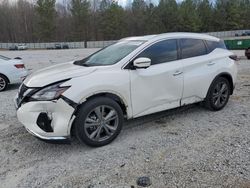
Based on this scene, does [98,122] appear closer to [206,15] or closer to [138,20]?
[138,20]

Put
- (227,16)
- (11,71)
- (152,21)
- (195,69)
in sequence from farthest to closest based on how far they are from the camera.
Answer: (227,16), (152,21), (11,71), (195,69)

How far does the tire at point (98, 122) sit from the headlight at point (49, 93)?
0.36 m

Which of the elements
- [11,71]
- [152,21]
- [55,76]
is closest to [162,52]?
[55,76]

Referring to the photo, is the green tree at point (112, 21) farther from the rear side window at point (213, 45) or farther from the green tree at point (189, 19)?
the rear side window at point (213, 45)

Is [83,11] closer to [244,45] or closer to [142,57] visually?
[244,45]

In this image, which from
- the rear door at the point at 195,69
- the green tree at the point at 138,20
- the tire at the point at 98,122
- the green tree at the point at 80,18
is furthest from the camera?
the green tree at the point at 138,20

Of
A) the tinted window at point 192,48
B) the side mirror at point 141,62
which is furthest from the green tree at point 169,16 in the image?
the side mirror at point 141,62

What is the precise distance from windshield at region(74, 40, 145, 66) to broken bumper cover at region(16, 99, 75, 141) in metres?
1.07

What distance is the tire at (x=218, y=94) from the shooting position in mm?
4785

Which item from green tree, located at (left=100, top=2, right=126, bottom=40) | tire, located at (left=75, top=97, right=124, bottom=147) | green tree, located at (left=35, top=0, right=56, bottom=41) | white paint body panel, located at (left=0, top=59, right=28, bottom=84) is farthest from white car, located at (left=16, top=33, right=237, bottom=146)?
green tree, located at (left=35, top=0, right=56, bottom=41)

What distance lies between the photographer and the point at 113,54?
14.0ft

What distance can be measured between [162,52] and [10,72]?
17.7 ft

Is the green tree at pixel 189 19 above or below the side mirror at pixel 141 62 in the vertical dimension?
above

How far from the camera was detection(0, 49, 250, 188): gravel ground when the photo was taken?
282 centimetres
